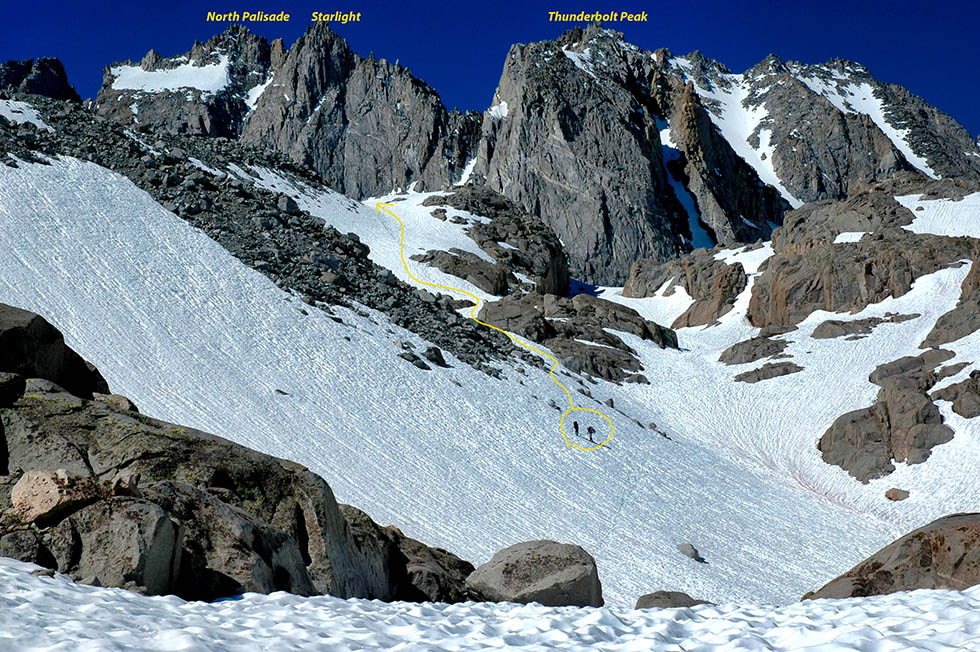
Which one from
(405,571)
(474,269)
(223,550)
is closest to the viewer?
(223,550)

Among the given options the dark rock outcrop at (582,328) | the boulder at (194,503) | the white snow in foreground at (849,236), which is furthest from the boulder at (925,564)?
the white snow in foreground at (849,236)

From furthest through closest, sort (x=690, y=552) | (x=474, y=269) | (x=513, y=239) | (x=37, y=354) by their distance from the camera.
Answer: (x=513, y=239)
(x=474, y=269)
(x=690, y=552)
(x=37, y=354)

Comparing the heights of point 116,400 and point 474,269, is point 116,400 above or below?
below

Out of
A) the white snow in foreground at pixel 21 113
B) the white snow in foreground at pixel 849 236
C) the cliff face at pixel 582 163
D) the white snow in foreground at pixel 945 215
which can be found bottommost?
the white snow in foreground at pixel 21 113

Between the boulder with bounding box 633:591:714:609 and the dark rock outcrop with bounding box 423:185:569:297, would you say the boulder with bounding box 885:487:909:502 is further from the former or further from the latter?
the dark rock outcrop with bounding box 423:185:569:297

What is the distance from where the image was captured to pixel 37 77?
16988 centimetres

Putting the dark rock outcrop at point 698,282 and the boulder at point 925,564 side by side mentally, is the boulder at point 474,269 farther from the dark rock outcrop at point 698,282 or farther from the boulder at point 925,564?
the boulder at point 925,564

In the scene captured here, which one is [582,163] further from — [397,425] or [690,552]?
[690,552]

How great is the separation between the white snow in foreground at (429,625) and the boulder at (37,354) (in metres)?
6.72

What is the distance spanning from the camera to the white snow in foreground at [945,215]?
8056cm

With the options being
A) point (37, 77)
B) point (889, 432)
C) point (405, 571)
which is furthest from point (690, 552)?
point (37, 77)

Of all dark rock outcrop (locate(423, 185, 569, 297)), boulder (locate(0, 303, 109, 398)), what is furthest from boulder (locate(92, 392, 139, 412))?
dark rock outcrop (locate(423, 185, 569, 297))

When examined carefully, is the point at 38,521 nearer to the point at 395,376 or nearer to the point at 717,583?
the point at 717,583

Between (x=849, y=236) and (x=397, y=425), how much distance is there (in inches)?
2507
